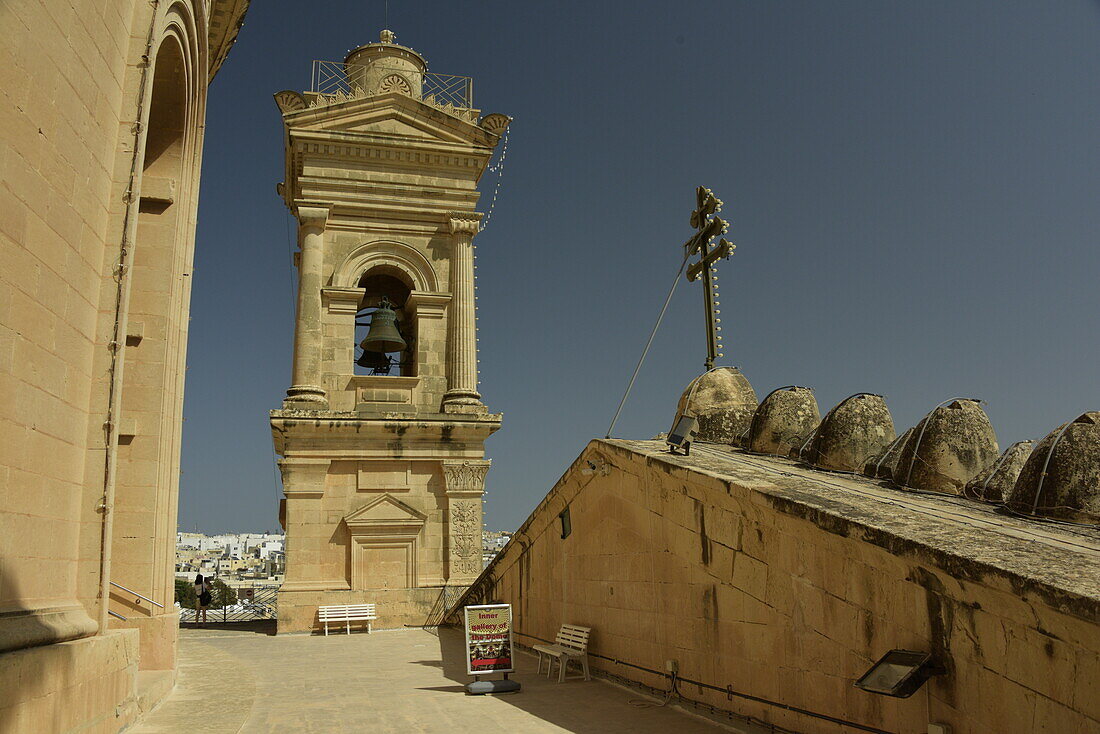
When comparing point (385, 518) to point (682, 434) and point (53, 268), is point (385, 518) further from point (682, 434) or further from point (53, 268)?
point (53, 268)

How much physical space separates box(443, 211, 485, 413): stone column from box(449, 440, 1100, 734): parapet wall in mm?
8283

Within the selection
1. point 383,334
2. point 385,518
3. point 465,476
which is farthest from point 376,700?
point 383,334

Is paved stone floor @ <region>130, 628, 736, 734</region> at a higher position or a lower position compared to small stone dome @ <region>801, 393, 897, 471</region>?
lower

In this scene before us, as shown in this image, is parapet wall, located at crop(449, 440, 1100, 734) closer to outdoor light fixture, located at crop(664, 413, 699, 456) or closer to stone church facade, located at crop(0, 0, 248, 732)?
outdoor light fixture, located at crop(664, 413, 699, 456)

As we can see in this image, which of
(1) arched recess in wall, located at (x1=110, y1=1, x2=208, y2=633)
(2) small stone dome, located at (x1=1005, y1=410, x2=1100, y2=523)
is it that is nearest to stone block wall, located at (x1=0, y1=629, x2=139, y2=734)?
(1) arched recess in wall, located at (x1=110, y1=1, x2=208, y2=633)

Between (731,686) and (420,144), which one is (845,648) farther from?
(420,144)

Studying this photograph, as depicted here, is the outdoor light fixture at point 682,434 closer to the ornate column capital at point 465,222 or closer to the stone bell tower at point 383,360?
the stone bell tower at point 383,360

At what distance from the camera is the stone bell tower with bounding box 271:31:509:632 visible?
17203 mm

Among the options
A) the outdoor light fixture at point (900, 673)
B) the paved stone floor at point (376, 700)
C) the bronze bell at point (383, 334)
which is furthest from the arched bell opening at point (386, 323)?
the outdoor light fixture at point (900, 673)

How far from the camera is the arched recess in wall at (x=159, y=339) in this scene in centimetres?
940

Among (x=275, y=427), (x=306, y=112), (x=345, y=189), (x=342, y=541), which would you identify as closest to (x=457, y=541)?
(x=342, y=541)

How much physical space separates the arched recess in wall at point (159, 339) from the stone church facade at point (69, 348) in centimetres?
8

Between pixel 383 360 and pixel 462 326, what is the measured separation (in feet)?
7.02

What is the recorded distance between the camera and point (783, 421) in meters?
9.98
